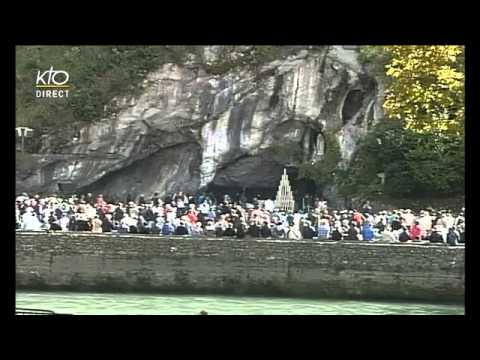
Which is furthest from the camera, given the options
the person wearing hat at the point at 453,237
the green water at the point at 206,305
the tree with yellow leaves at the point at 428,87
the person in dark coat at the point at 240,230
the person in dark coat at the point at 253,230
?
the tree with yellow leaves at the point at 428,87

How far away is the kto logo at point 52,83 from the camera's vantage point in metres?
14.8

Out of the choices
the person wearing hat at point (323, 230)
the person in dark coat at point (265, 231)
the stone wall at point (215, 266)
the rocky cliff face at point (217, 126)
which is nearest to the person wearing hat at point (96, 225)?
the stone wall at point (215, 266)

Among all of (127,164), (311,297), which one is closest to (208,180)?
(127,164)

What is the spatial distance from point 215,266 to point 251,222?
1.48 meters

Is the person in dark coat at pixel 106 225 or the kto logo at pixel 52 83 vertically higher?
the kto logo at pixel 52 83

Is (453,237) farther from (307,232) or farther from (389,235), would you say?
(307,232)

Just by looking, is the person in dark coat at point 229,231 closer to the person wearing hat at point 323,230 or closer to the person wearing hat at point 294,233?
the person wearing hat at point 294,233

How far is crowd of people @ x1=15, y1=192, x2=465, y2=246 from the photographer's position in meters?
12.8

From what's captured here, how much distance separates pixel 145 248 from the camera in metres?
12.2

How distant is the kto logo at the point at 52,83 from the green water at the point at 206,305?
4745 millimetres

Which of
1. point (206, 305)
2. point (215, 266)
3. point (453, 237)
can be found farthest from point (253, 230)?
point (453, 237)

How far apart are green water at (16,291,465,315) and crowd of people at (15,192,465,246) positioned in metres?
1.22
